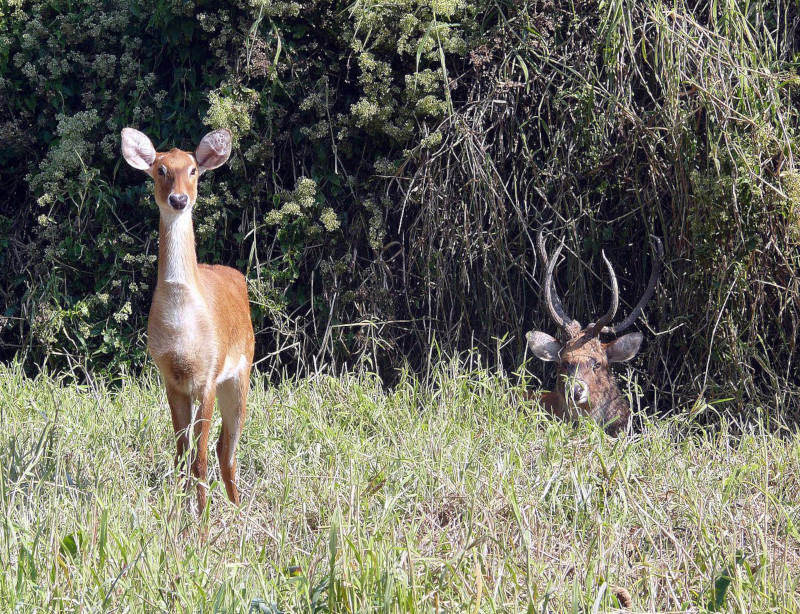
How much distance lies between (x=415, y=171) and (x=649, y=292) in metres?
1.55

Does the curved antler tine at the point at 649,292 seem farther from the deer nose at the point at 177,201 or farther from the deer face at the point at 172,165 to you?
the deer nose at the point at 177,201

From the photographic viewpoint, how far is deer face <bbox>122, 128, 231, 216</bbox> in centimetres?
391

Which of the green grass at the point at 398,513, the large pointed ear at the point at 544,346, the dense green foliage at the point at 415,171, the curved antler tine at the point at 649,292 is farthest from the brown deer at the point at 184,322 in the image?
the curved antler tine at the point at 649,292

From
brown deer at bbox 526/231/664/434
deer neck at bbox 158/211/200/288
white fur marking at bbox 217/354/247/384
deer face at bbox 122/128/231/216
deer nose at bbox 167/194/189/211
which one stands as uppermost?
deer face at bbox 122/128/231/216

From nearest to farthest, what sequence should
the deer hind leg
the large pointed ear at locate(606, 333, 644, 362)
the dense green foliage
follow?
the deer hind leg, the dense green foliage, the large pointed ear at locate(606, 333, 644, 362)

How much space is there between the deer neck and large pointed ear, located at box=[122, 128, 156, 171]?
0.27 meters

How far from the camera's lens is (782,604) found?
2.76 m

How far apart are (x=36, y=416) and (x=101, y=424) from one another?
1.19 feet

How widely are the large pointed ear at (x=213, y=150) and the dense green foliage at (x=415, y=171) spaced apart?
4.69ft

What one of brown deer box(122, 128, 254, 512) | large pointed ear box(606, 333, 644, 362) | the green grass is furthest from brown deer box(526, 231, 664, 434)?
brown deer box(122, 128, 254, 512)

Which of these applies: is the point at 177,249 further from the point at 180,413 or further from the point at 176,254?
the point at 180,413

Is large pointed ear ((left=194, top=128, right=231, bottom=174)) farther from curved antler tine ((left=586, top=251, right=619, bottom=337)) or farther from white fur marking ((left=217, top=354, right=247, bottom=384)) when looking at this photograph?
curved antler tine ((left=586, top=251, right=619, bottom=337))

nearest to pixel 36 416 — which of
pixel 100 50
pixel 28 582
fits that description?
pixel 28 582

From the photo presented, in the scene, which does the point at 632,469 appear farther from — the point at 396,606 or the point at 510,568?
the point at 396,606
